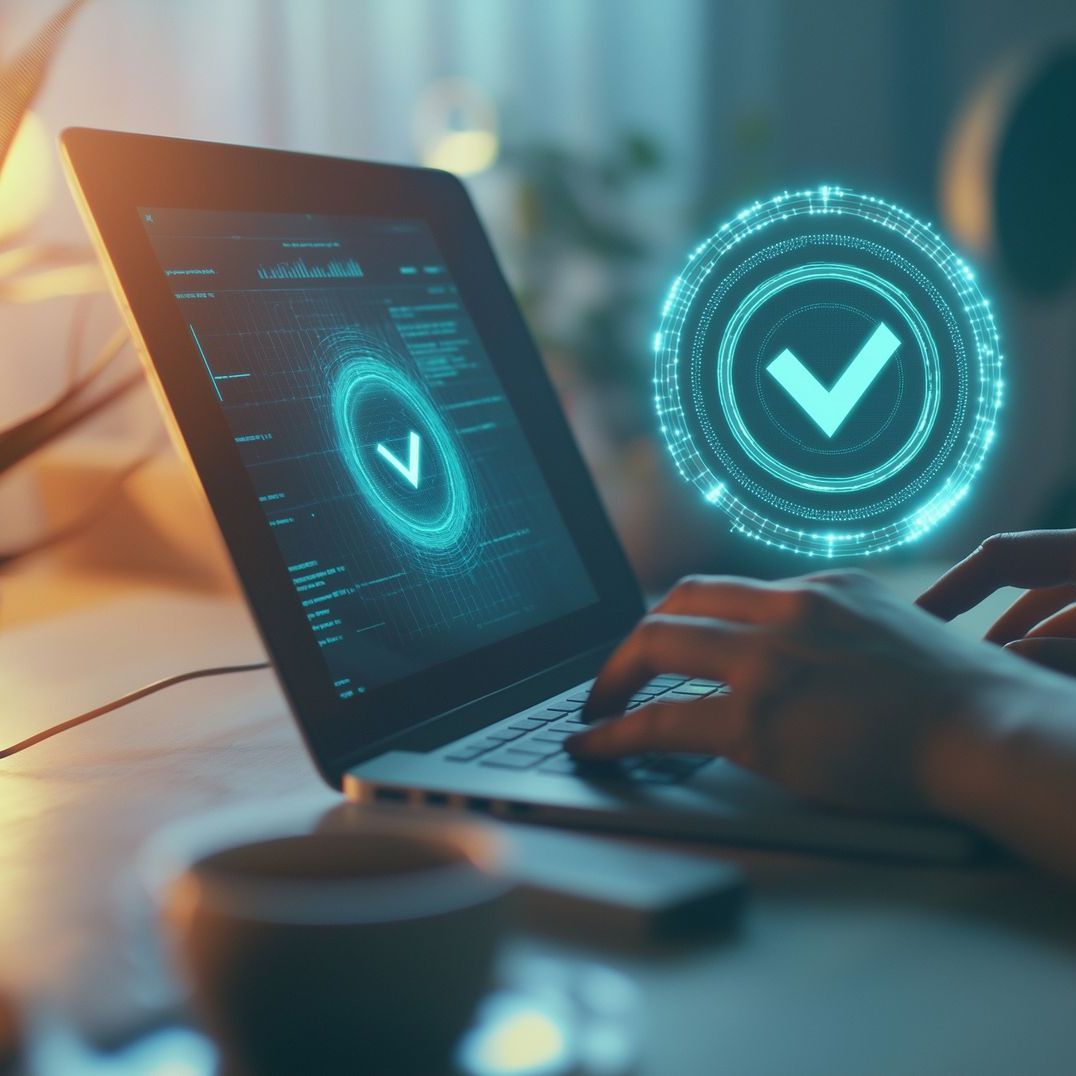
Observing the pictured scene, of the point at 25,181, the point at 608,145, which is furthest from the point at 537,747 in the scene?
the point at 608,145

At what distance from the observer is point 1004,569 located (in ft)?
2.53

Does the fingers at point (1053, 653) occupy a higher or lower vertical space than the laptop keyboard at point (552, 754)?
lower

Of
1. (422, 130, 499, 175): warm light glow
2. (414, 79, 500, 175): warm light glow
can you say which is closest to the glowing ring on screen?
(414, 79, 500, 175): warm light glow

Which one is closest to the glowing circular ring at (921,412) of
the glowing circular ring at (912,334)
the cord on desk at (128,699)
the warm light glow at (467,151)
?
the glowing circular ring at (912,334)

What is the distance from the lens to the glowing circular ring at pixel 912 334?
826 millimetres

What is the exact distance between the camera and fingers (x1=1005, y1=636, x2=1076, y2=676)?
71 cm

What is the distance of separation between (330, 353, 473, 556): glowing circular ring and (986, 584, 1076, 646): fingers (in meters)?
0.32

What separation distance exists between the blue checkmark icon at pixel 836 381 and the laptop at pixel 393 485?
0.53 ft

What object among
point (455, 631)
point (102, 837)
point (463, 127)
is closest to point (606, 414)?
point (463, 127)

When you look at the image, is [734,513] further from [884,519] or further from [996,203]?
[996,203]

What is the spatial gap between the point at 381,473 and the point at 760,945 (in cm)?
36

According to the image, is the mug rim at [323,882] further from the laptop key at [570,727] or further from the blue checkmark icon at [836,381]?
the blue checkmark icon at [836,381]

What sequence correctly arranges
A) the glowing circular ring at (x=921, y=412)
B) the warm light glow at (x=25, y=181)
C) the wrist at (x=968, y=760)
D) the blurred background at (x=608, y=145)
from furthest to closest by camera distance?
1. the blurred background at (x=608, y=145)
2. the warm light glow at (x=25, y=181)
3. the glowing circular ring at (x=921, y=412)
4. the wrist at (x=968, y=760)

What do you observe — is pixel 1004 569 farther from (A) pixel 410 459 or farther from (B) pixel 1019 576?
(A) pixel 410 459
